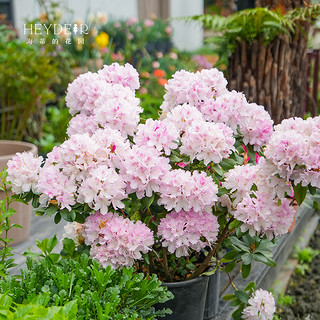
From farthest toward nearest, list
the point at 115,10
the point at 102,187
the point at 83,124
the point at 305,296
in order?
the point at 115,10 < the point at 305,296 < the point at 83,124 < the point at 102,187

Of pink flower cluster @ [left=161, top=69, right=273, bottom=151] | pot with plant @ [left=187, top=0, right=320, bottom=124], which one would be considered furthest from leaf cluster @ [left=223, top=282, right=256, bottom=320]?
pot with plant @ [left=187, top=0, right=320, bottom=124]

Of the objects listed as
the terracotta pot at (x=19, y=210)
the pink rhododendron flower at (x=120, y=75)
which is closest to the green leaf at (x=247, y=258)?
the pink rhododendron flower at (x=120, y=75)

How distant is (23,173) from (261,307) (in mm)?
1071

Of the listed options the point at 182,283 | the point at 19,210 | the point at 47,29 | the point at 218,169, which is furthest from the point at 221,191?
the point at 47,29

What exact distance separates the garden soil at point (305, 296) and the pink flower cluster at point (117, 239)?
1504 mm

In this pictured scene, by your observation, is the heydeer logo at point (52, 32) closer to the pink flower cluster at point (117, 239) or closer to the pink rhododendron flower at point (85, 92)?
the pink rhododendron flower at point (85, 92)

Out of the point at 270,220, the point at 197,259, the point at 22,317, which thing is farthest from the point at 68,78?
the point at 22,317

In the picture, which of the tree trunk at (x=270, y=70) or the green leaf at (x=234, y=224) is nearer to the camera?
the green leaf at (x=234, y=224)

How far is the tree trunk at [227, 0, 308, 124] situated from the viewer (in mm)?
3424

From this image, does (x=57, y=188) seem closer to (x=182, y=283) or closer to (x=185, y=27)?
(x=182, y=283)

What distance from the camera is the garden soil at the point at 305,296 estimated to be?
3.01 meters

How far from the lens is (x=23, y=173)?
1.84m

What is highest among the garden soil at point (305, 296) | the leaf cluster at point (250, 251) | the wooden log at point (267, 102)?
the wooden log at point (267, 102)

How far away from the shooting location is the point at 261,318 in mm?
2092
